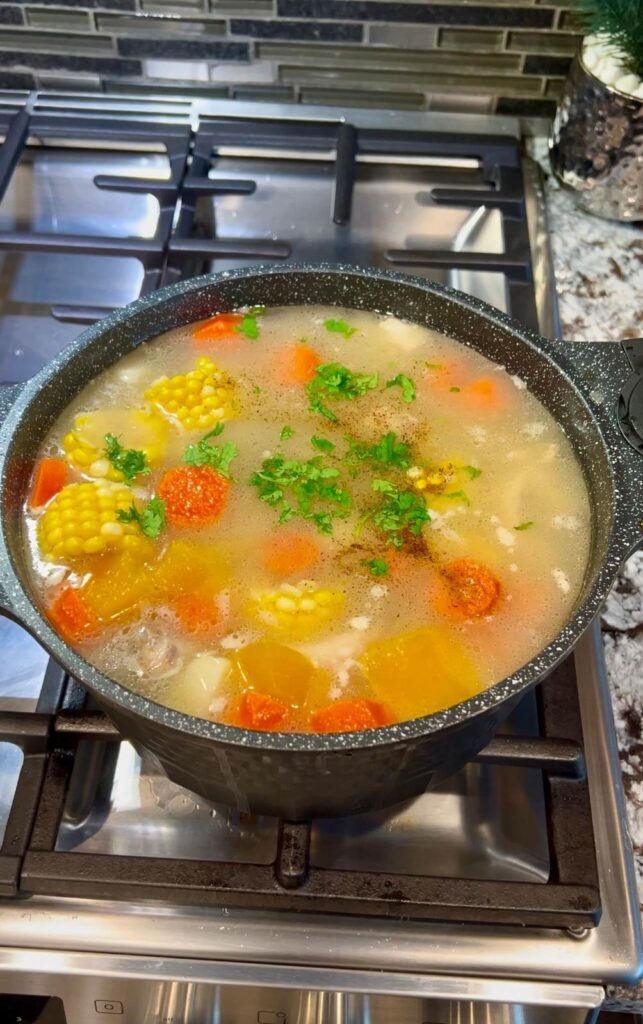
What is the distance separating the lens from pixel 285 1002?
3.51ft

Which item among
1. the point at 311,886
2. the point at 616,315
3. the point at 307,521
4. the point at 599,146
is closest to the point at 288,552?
the point at 307,521

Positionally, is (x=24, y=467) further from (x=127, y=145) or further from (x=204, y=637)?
(x=127, y=145)

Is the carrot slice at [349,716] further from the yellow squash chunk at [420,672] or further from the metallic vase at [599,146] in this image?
the metallic vase at [599,146]

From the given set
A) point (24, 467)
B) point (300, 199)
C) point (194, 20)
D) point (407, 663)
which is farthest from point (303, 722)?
point (194, 20)

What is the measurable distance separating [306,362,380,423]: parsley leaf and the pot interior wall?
0.13 meters

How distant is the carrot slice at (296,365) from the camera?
4.44ft

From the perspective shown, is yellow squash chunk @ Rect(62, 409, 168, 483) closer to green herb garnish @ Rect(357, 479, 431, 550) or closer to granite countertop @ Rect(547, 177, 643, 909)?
green herb garnish @ Rect(357, 479, 431, 550)

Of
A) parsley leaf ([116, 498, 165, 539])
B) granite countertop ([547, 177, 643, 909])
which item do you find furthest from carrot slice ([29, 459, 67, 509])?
granite countertop ([547, 177, 643, 909])

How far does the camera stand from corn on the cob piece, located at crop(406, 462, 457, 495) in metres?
1.22

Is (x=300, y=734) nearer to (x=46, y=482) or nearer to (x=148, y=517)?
(x=148, y=517)

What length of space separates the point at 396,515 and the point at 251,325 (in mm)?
417

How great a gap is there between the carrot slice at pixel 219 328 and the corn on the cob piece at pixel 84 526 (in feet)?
1.11

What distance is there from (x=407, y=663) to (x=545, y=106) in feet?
4.89

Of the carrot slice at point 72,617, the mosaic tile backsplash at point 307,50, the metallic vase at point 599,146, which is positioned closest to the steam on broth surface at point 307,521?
the carrot slice at point 72,617
